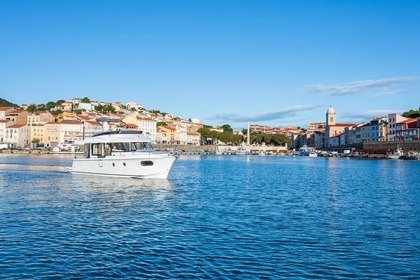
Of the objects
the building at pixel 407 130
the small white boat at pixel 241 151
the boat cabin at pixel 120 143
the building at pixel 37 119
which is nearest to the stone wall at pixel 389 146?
the building at pixel 407 130

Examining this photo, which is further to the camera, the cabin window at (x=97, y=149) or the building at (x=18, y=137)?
the building at (x=18, y=137)

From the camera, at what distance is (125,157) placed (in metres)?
38.3

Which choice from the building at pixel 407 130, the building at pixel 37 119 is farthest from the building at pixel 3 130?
the building at pixel 407 130

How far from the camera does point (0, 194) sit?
28.1m

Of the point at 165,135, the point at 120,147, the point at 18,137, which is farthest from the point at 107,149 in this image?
the point at 165,135

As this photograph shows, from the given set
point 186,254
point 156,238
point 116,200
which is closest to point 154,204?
point 116,200

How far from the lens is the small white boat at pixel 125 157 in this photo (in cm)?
3794

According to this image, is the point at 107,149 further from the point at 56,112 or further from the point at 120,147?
the point at 56,112

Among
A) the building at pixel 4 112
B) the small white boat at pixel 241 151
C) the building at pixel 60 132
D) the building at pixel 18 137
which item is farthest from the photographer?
the small white boat at pixel 241 151

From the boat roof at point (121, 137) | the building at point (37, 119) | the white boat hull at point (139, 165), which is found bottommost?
the white boat hull at point (139, 165)

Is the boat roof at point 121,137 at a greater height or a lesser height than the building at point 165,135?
lesser

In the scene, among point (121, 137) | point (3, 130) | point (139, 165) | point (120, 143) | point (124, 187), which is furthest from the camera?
point (3, 130)

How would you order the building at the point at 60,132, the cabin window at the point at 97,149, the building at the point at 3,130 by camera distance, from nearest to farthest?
the cabin window at the point at 97,149 → the building at the point at 60,132 → the building at the point at 3,130

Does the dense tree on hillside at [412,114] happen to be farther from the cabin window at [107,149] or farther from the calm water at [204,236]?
the calm water at [204,236]
